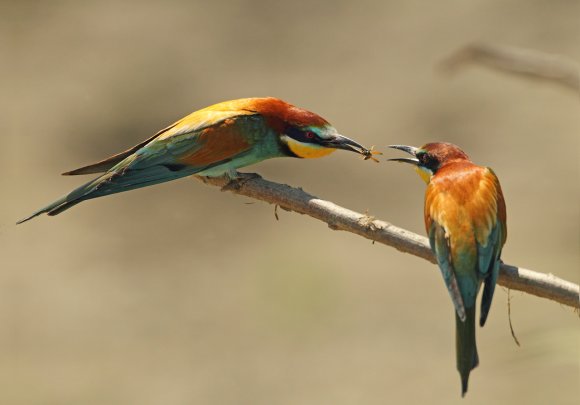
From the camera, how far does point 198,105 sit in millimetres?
6430

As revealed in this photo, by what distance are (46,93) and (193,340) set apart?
252cm

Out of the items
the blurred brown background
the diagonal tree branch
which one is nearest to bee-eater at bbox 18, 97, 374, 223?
the diagonal tree branch

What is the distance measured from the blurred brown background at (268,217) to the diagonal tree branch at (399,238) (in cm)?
224

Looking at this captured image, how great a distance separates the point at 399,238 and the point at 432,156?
379 millimetres

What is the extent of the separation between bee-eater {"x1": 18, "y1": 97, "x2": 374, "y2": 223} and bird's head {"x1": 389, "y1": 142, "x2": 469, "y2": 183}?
0.63 feet

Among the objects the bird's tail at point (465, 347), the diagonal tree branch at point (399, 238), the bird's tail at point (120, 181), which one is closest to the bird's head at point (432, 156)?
the diagonal tree branch at point (399, 238)

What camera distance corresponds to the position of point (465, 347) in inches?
74.2

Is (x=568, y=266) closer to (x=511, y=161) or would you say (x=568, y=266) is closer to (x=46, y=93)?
(x=511, y=161)

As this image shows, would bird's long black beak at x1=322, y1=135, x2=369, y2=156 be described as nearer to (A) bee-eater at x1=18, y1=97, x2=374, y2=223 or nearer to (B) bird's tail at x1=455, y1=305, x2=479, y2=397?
(A) bee-eater at x1=18, y1=97, x2=374, y2=223

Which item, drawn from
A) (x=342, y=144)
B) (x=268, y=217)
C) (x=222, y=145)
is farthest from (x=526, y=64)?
(x=268, y=217)

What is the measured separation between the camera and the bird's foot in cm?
232

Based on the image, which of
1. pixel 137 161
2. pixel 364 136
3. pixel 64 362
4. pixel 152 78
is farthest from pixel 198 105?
pixel 137 161

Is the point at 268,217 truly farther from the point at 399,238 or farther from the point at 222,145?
the point at 399,238

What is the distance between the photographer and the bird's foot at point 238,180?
232 cm
